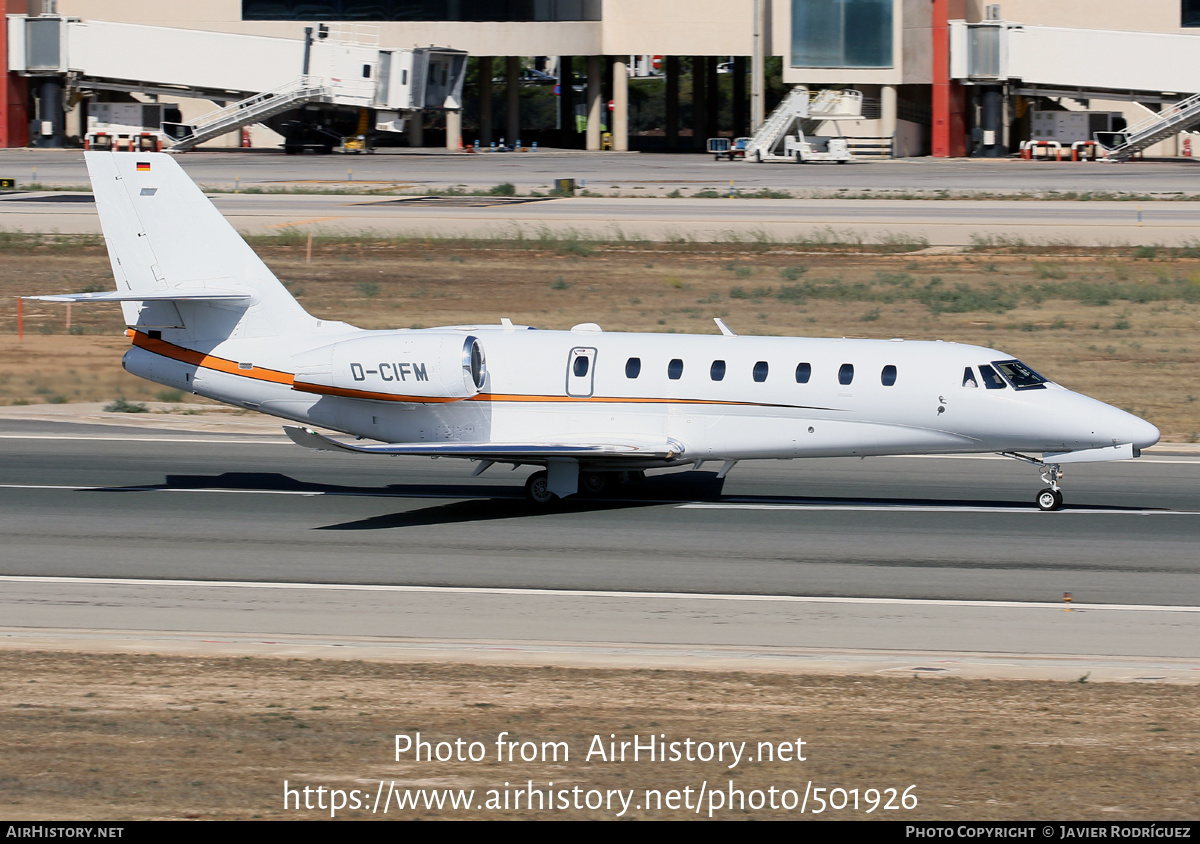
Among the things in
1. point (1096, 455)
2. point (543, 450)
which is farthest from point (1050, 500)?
point (543, 450)

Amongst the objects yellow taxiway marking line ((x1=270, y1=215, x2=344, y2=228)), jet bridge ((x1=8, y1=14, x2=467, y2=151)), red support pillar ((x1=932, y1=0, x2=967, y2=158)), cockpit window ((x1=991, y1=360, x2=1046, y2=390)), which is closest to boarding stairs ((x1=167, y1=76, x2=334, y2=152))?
jet bridge ((x1=8, y1=14, x2=467, y2=151))

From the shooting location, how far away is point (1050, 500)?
22531 mm

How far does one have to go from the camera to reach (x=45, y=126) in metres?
107

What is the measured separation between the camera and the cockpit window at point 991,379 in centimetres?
2194

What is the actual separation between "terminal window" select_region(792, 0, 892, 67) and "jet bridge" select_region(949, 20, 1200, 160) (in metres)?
4.83

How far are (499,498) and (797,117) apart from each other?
79.5m

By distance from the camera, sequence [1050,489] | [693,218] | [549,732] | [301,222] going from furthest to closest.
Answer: [693,218]
[301,222]
[1050,489]
[549,732]

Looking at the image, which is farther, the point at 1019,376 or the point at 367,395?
the point at 367,395

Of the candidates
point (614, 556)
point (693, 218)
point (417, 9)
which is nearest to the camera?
point (614, 556)

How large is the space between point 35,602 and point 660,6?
98.2m

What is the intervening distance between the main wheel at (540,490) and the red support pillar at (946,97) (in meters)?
84.6

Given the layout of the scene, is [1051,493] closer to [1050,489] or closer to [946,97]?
[1050,489]
